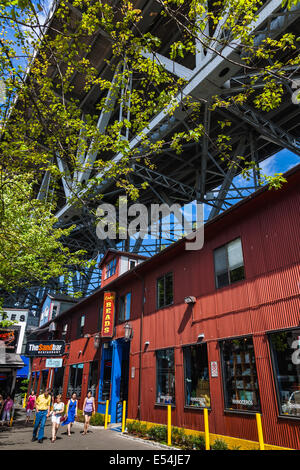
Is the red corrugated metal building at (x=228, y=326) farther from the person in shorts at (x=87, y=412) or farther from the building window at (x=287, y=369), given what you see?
the person in shorts at (x=87, y=412)

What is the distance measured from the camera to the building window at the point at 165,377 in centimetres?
1370

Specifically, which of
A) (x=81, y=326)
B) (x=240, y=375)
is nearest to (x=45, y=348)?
(x=81, y=326)

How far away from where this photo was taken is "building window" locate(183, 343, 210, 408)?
11891mm

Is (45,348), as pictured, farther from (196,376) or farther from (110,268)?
(196,376)

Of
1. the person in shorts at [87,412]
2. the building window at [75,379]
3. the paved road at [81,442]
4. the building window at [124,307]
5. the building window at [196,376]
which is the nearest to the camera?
the paved road at [81,442]

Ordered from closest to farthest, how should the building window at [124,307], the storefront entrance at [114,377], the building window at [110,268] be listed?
the storefront entrance at [114,377]
the building window at [124,307]
the building window at [110,268]

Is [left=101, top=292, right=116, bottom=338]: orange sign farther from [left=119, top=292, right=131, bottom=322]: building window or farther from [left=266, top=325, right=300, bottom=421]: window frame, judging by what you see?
[left=266, top=325, right=300, bottom=421]: window frame

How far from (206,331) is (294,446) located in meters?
4.61

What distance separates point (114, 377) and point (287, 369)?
12575 millimetres

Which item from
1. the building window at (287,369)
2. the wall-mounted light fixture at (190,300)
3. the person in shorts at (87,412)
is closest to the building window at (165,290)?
the wall-mounted light fixture at (190,300)

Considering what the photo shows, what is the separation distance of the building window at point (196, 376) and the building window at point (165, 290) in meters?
2.75

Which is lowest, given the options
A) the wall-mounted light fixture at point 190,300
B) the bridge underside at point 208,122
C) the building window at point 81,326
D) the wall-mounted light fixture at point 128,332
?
the wall-mounted light fixture at point 128,332

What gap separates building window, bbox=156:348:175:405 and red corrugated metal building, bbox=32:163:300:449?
41mm
